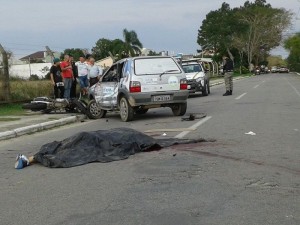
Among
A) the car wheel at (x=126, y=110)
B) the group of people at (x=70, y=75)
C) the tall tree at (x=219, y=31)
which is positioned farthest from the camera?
the tall tree at (x=219, y=31)

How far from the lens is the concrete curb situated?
11228 millimetres

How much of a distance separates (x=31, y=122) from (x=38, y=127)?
101 centimetres

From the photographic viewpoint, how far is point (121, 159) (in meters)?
7.79

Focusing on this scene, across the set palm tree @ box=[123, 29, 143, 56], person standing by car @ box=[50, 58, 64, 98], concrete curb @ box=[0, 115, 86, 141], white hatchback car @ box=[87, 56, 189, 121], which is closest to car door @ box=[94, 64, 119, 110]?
white hatchback car @ box=[87, 56, 189, 121]

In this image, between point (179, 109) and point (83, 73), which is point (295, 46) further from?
point (179, 109)

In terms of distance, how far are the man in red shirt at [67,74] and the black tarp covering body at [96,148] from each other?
28.6 ft

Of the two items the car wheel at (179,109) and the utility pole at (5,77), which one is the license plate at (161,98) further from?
the utility pole at (5,77)

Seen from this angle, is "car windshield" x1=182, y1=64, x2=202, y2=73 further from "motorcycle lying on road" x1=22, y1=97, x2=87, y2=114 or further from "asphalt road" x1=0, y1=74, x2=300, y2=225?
"asphalt road" x1=0, y1=74, x2=300, y2=225

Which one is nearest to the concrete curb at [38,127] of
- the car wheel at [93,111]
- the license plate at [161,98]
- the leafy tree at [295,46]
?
the car wheel at [93,111]

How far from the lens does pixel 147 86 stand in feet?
43.3

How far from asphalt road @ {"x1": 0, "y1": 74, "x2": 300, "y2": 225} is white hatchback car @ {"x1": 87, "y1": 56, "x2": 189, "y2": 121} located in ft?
12.0

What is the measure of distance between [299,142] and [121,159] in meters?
3.42

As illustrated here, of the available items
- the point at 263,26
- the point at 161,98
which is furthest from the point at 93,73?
the point at 263,26

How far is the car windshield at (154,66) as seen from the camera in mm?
13430
